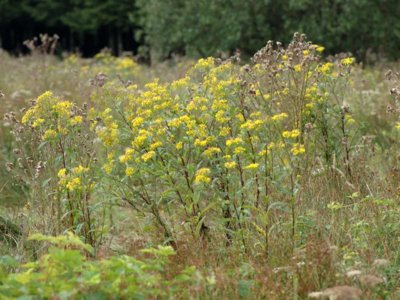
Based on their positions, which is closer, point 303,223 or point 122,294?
point 122,294

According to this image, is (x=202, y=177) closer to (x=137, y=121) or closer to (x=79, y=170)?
(x=137, y=121)

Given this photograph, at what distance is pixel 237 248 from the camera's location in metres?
4.37

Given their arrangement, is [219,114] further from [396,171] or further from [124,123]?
[396,171]

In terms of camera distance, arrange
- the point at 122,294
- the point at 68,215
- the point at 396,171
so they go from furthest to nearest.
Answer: the point at 396,171 < the point at 68,215 < the point at 122,294

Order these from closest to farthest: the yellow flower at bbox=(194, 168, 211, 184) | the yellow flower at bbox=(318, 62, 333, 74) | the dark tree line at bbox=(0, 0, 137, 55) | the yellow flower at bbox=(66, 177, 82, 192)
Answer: the yellow flower at bbox=(194, 168, 211, 184)
the yellow flower at bbox=(66, 177, 82, 192)
the yellow flower at bbox=(318, 62, 333, 74)
the dark tree line at bbox=(0, 0, 137, 55)

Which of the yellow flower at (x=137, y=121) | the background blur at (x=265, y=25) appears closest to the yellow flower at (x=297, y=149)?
the yellow flower at (x=137, y=121)

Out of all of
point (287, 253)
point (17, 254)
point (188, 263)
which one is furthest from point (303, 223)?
point (17, 254)

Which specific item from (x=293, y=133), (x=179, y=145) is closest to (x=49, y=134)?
(x=179, y=145)

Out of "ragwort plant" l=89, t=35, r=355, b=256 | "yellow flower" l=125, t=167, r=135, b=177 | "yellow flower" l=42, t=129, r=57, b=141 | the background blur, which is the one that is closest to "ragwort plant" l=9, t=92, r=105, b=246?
"yellow flower" l=42, t=129, r=57, b=141

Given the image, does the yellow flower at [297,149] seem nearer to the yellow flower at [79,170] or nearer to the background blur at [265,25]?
the yellow flower at [79,170]

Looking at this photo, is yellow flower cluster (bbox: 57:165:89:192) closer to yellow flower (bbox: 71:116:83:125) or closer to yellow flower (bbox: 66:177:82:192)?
yellow flower (bbox: 66:177:82:192)

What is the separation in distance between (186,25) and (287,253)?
13931 millimetres

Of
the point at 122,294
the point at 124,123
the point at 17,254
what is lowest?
the point at 17,254

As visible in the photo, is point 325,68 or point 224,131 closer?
point 224,131
